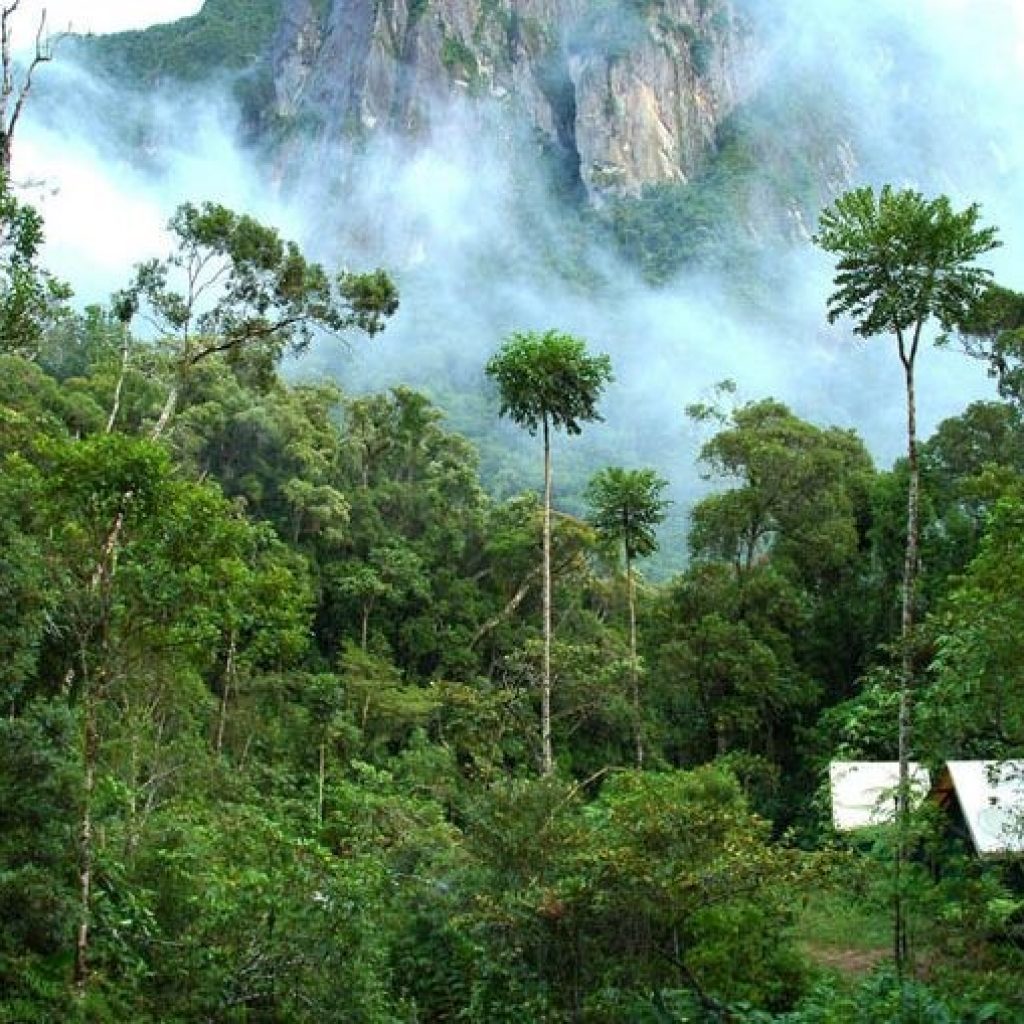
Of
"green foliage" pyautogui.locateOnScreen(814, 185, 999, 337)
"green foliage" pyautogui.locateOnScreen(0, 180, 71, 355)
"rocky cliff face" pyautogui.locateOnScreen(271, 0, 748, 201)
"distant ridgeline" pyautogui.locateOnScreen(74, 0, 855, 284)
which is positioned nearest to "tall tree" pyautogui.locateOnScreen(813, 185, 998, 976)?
"green foliage" pyautogui.locateOnScreen(814, 185, 999, 337)

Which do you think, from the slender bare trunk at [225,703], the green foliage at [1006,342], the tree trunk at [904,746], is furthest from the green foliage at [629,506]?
the tree trunk at [904,746]

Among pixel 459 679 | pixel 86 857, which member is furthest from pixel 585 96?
pixel 86 857

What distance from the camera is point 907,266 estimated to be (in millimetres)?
13773

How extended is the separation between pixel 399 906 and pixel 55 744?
4.25 metres

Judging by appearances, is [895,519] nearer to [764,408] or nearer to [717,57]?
[764,408]

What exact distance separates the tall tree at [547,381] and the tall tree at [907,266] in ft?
22.4

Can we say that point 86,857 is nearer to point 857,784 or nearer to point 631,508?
point 857,784

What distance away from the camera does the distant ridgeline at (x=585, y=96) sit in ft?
347

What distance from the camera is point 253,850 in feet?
33.9

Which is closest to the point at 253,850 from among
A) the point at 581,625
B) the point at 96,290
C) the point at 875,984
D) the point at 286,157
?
the point at 875,984

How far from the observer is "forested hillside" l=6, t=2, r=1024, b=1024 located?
29.5 ft

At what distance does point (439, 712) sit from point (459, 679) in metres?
3.55

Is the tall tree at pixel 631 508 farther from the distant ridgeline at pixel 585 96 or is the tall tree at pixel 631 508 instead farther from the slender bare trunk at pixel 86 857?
the distant ridgeline at pixel 585 96

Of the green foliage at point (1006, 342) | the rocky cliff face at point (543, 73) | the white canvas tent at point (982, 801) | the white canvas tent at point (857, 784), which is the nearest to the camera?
the white canvas tent at point (982, 801)
